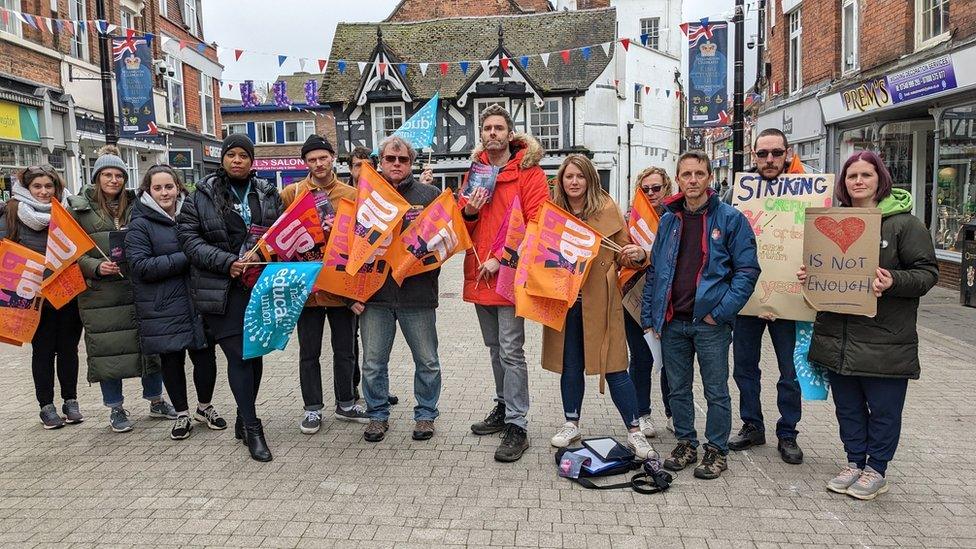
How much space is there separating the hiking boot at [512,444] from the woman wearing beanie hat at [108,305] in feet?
9.18

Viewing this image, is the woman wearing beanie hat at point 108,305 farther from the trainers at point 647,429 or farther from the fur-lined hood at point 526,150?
the trainers at point 647,429

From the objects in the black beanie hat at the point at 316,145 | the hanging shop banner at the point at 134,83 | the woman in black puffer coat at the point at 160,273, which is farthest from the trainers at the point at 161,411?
the hanging shop banner at the point at 134,83

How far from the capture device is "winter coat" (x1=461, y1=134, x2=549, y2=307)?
4828 mm

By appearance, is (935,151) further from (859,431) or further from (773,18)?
(859,431)

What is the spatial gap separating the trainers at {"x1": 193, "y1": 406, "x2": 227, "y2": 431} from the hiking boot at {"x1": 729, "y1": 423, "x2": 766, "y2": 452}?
377cm

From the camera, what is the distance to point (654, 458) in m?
4.46

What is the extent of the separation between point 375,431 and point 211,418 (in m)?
1.36

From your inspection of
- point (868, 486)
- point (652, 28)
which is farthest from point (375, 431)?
point (652, 28)

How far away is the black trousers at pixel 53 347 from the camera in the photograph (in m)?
5.47

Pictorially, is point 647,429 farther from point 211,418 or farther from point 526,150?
point 211,418

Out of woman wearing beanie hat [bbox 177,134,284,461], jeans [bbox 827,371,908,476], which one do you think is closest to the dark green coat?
woman wearing beanie hat [bbox 177,134,284,461]

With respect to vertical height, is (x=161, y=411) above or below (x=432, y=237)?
below

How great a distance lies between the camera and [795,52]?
17766 mm

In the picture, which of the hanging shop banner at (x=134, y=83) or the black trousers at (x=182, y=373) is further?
the hanging shop banner at (x=134, y=83)
